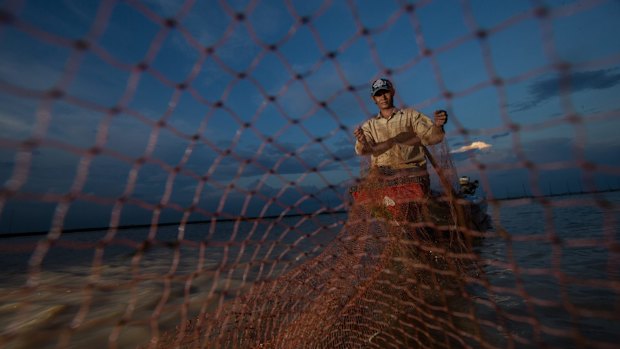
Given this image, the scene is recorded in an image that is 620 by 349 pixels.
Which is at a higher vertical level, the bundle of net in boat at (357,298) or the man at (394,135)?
the man at (394,135)

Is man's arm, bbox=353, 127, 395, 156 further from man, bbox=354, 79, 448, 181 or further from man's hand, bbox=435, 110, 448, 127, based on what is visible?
man's hand, bbox=435, 110, 448, 127

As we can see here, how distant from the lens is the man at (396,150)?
3.38 m

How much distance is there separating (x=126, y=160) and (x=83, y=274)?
636cm

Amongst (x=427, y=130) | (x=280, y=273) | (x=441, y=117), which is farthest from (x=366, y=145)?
(x=280, y=273)

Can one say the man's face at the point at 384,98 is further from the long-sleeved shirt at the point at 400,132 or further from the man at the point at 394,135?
the long-sleeved shirt at the point at 400,132

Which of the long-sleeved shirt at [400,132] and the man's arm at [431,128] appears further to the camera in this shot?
the long-sleeved shirt at [400,132]

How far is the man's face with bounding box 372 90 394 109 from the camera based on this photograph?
14.8 feet

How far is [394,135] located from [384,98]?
61cm

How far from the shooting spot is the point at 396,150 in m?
4.32

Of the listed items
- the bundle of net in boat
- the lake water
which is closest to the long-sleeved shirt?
the bundle of net in boat

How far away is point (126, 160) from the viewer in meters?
1.78

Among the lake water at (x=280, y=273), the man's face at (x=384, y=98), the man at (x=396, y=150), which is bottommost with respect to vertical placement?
the lake water at (x=280, y=273)

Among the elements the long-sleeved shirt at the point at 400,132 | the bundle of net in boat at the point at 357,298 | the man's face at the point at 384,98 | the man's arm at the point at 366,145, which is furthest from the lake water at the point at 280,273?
the man's face at the point at 384,98

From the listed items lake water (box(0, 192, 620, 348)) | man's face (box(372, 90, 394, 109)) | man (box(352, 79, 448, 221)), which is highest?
man's face (box(372, 90, 394, 109))
